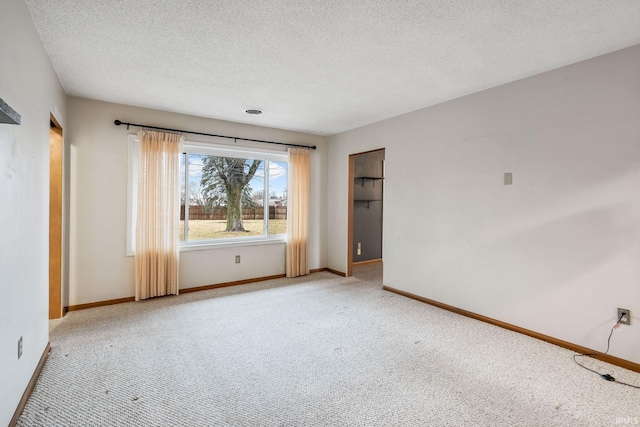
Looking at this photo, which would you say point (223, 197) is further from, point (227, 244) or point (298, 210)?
point (298, 210)

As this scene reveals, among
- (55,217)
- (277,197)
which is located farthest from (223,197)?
(55,217)

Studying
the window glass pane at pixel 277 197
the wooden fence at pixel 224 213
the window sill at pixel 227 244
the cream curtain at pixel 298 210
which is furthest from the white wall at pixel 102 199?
the cream curtain at pixel 298 210

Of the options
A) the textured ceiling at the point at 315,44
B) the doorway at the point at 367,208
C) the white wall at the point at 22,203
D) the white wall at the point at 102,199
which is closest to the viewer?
the white wall at the point at 22,203

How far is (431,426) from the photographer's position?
173 cm

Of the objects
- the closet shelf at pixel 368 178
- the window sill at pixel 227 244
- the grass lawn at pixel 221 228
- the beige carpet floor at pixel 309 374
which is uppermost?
the closet shelf at pixel 368 178

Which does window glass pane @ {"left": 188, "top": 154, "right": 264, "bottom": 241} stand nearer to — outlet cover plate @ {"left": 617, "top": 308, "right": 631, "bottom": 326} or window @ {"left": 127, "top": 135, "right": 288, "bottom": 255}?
window @ {"left": 127, "top": 135, "right": 288, "bottom": 255}

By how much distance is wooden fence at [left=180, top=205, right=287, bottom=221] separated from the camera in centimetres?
446

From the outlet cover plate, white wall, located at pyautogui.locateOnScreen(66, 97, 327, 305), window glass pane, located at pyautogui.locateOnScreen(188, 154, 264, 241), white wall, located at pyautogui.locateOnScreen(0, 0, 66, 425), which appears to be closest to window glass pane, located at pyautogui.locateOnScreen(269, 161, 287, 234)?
window glass pane, located at pyautogui.locateOnScreen(188, 154, 264, 241)

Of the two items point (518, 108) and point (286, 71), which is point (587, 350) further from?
point (286, 71)

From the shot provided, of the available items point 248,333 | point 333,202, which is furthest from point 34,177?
point 333,202

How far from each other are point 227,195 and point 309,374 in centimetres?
319

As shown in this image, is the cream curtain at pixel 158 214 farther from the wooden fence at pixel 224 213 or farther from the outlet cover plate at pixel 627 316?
the outlet cover plate at pixel 627 316

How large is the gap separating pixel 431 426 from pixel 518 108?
285cm

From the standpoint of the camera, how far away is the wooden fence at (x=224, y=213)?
4.46 meters
